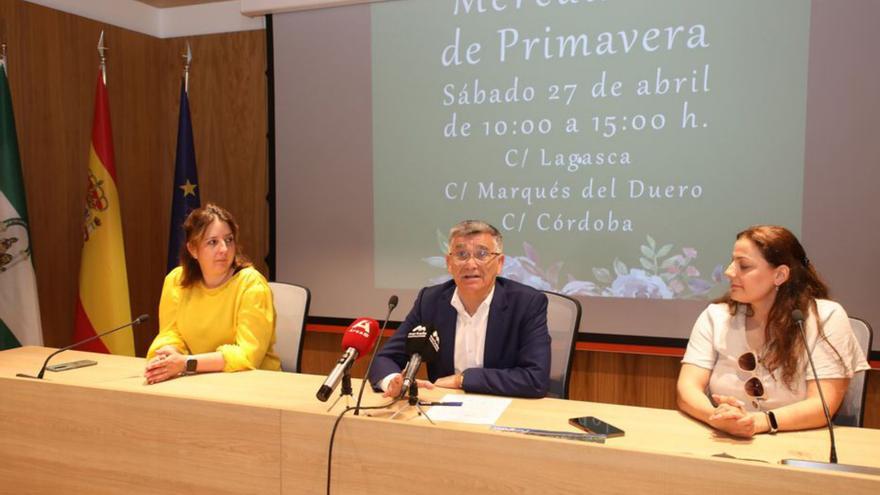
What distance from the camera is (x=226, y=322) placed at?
8.48ft

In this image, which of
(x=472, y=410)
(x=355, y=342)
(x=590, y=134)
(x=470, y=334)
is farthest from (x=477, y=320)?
(x=590, y=134)

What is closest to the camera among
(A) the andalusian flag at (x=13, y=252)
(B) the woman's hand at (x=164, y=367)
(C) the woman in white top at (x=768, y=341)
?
(C) the woman in white top at (x=768, y=341)

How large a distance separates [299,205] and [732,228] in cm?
241

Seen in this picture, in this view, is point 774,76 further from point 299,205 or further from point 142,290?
point 142,290

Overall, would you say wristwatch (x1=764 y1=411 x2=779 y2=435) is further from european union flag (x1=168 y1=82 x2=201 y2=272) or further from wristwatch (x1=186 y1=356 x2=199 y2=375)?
european union flag (x1=168 y1=82 x2=201 y2=272)

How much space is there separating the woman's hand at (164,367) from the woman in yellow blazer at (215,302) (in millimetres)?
190

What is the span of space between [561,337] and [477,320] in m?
0.36

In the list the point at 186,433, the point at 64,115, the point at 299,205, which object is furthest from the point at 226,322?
the point at 64,115

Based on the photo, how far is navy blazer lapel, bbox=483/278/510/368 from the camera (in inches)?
90.9

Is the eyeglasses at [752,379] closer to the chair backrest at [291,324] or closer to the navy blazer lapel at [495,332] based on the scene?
the navy blazer lapel at [495,332]

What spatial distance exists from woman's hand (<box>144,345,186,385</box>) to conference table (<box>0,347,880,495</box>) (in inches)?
1.8

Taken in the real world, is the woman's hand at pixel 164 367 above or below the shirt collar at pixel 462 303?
below

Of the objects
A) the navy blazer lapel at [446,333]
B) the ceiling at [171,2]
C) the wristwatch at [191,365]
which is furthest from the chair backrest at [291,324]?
the ceiling at [171,2]

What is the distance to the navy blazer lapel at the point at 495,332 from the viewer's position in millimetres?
2309
